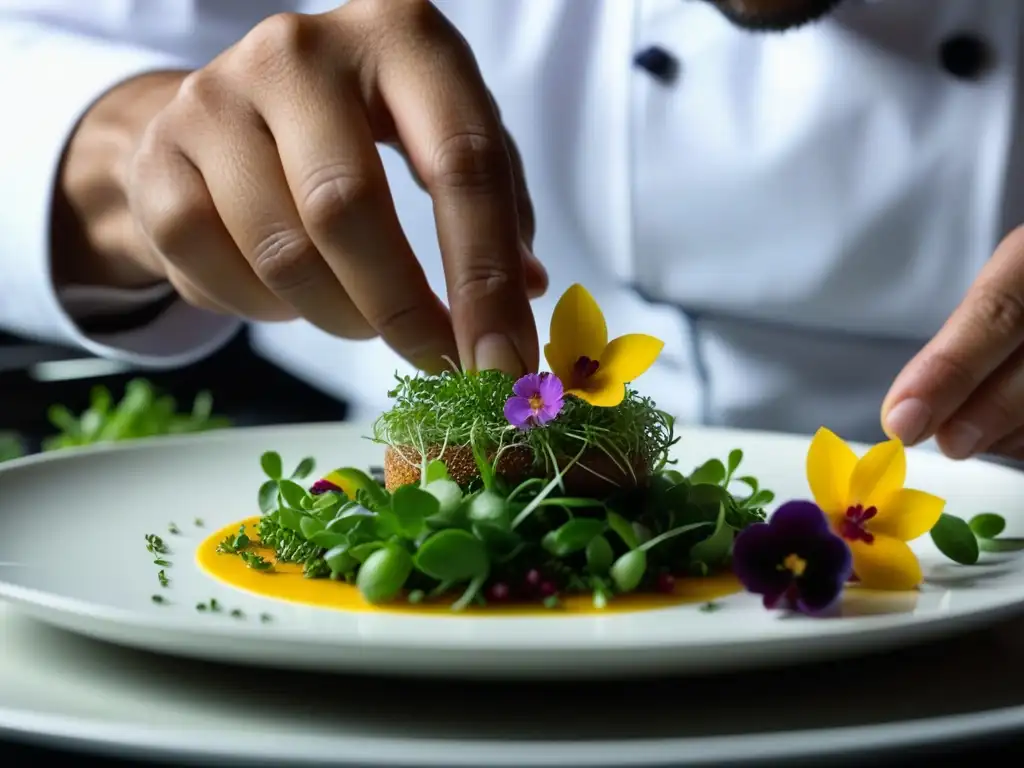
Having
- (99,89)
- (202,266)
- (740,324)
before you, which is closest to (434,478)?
(202,266)

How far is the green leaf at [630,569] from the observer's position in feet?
2.45

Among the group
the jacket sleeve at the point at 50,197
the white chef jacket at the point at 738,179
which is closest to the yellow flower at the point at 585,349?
the white chef jacket at the point at 738,179

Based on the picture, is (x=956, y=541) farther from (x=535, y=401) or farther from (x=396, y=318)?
(x=396, y=318)

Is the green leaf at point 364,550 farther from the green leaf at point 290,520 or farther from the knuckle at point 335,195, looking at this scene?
the knuckle at point 335,195

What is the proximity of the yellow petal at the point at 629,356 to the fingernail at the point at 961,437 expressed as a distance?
0.38 meters

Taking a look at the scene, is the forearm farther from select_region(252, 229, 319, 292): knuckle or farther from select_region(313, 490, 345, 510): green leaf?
select_region(313, 490, 345, 510): green leaf

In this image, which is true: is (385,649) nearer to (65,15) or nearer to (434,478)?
(434,478)

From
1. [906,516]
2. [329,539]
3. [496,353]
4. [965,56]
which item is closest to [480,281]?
[496,353]

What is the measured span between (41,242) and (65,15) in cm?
62

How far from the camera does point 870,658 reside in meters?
0.69

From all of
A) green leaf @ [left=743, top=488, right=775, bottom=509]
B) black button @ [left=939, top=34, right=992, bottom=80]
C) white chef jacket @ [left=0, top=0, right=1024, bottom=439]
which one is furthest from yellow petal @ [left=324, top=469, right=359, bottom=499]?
black button @ [left=939, top=34, right=992, bottom=80]

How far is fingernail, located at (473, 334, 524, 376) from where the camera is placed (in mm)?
958

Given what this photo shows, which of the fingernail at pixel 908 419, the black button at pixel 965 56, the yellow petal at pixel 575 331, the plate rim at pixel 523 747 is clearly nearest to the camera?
the plate rim at pixel 523 747

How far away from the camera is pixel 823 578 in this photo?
0.71 metres
